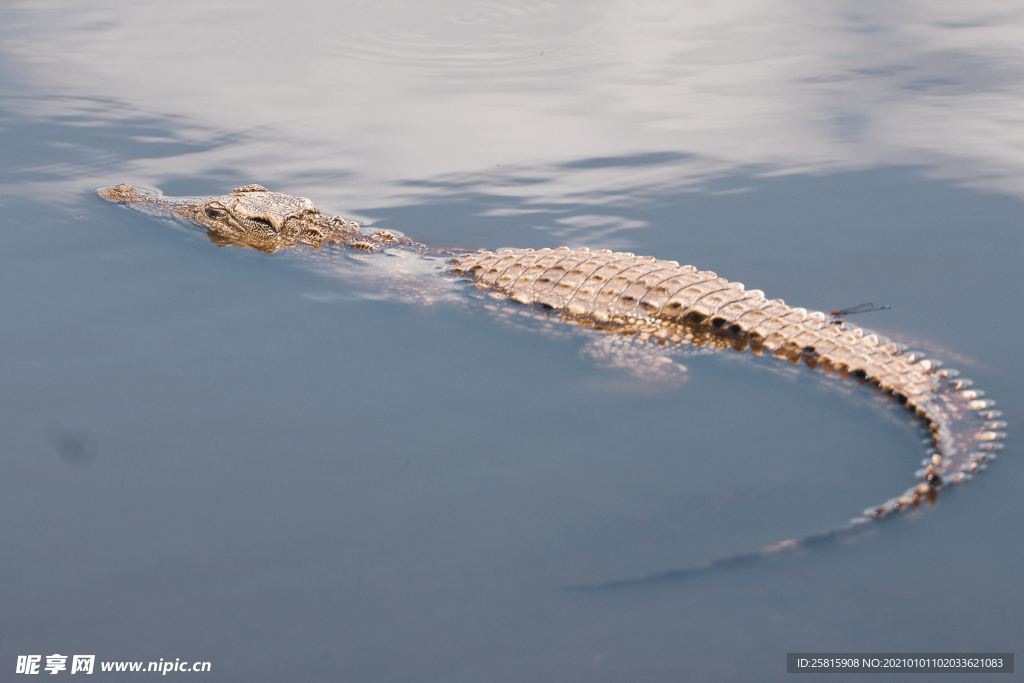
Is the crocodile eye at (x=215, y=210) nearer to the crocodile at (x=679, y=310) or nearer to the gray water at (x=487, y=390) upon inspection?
the crocodile at (x=679, y=310)

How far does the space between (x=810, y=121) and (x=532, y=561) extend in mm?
7389

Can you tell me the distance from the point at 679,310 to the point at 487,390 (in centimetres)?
161

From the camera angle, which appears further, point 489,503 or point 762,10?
point 762,10

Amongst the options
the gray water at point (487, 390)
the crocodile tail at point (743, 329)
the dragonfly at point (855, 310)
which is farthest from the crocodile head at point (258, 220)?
the dragonfly at point (855, 310)

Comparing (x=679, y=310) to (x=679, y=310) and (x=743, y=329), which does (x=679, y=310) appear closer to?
(x=679, y=310)

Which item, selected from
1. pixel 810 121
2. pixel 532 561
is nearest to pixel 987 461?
pixel 532 561

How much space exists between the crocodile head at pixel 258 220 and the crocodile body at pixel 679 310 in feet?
0.03

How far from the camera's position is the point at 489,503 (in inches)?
167

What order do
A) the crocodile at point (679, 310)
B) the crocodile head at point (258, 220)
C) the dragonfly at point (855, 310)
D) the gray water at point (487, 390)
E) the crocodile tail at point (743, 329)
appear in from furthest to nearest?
the crocodile head at point (258, 220)
the dragonfly at point (855, 310)
the crocodile at point (679, 310)
the crocodile tail at point (743, 329)
the gray water at point (487, 390)

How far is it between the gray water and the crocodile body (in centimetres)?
15

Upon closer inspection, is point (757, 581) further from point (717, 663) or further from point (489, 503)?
point (489, 503)

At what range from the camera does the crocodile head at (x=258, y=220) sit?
7.50 meters

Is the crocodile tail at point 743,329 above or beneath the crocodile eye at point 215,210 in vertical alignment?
beneath

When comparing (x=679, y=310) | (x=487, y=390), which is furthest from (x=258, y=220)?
(x=679, y=310)
